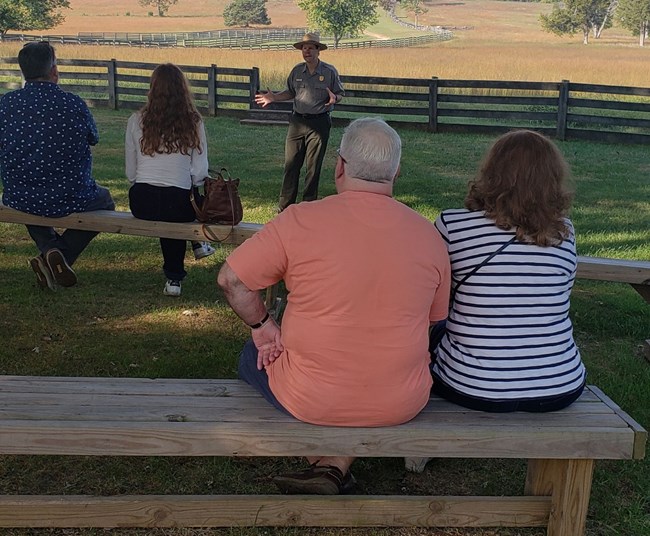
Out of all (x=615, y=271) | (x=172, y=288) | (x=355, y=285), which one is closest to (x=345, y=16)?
(x=172, y=288)

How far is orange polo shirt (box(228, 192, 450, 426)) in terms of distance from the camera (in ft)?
8.34

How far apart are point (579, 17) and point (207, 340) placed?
288ft

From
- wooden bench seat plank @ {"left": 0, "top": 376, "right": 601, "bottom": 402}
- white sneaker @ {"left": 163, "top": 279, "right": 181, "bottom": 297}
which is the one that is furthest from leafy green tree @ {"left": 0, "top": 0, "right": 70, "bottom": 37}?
wooden bench seat plank @ {"left": 0, "top": 376, "right": 601, "bottom": 402}

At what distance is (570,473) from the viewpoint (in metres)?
2.84

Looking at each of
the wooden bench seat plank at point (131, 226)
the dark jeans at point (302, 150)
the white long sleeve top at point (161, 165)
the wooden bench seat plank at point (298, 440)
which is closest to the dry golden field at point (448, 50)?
the dark jeans at point (302, 150)

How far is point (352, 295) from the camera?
255 centimetres

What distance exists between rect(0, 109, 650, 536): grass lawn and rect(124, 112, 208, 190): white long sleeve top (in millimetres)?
848

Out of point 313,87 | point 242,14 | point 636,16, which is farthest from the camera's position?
point 242,14

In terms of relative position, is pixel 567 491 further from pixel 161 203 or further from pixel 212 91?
pixel 212 91

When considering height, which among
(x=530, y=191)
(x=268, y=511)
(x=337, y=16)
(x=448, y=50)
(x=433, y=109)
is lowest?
(x=448, y=50)

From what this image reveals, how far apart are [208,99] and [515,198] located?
15.7 metres

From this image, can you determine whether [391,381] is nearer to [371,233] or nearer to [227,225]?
[371,233]

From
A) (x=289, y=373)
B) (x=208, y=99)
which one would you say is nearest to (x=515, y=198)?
(x=289, y=373)

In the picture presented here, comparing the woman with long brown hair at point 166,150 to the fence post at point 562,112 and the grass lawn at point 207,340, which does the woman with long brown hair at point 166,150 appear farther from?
the fence post at point 562,112
